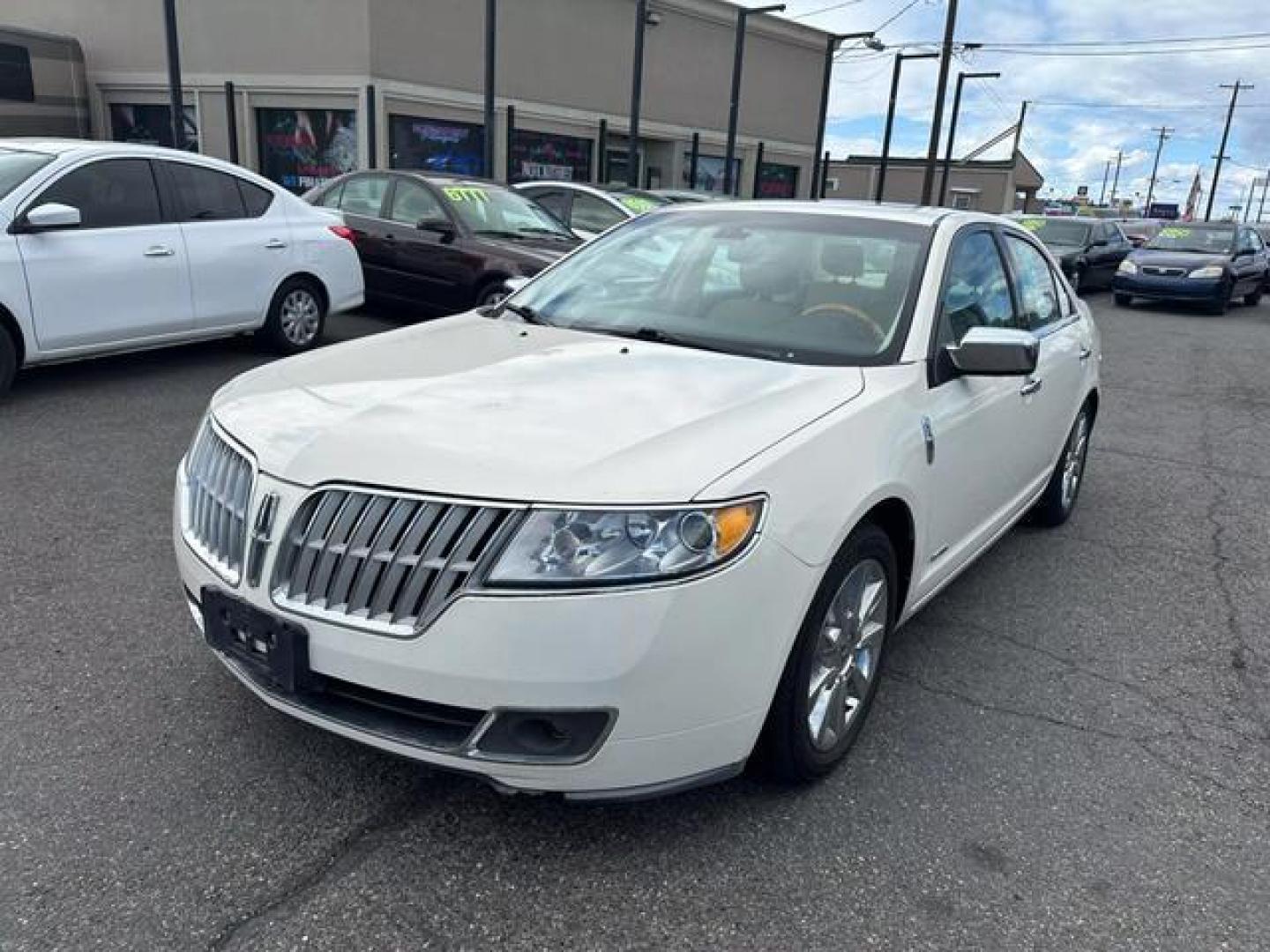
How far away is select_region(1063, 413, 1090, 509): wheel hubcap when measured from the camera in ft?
17.3

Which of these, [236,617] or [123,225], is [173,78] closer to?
[123,225]

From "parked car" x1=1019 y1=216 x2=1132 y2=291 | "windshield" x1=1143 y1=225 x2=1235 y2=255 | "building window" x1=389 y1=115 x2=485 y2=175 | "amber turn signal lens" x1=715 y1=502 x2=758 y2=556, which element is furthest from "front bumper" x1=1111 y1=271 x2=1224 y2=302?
"amber turn signal lens" x1=715 y1=502 x2=758 y2=556

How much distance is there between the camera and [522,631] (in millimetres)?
2180

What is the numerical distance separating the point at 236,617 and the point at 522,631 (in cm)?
84

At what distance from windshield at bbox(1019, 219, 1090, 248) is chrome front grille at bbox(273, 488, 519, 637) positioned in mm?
19111

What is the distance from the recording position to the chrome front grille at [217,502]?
2.60 m

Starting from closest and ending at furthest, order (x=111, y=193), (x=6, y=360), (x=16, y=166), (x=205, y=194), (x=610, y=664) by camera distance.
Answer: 1. (x=610, y=664)
2. (x=6, y=360)
3. (x=16, y=166)
4. (x=111, y=193)
5. (x=205, y=194)

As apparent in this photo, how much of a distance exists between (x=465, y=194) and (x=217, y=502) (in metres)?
7.44

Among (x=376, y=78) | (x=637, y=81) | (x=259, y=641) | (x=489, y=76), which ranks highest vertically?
(x=637, y=81)

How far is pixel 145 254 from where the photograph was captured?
6852 millimetres

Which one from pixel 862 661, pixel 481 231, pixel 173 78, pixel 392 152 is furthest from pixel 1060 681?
pixel 392 152

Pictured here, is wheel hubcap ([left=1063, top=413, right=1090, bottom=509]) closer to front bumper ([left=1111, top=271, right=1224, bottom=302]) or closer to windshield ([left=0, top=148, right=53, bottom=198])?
windshield ([left=0, top=148, right=53, bottom=198])

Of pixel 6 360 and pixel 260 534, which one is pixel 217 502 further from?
pixel 6 360

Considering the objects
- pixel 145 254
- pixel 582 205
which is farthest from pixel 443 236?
pixel 582 205
